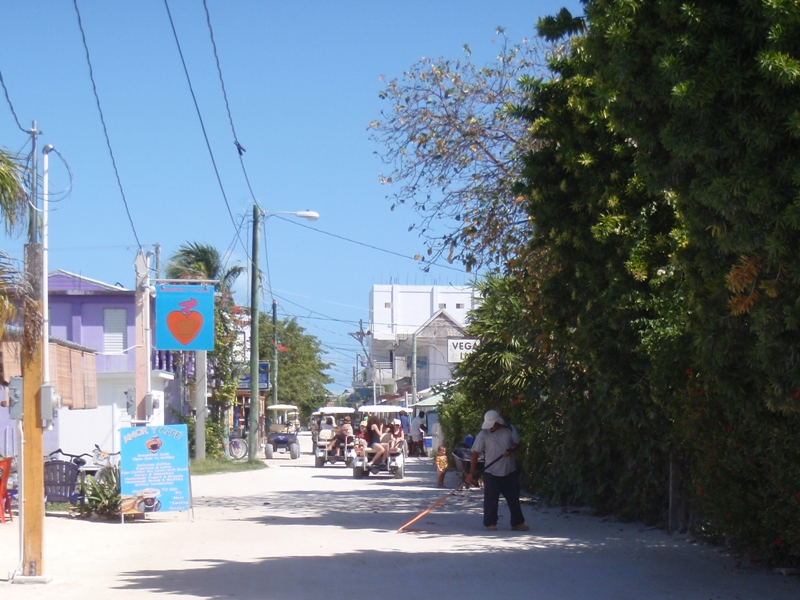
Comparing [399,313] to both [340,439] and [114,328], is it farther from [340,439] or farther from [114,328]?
[340,439]

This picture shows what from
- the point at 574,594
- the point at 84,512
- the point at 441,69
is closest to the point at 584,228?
the point at 574,594

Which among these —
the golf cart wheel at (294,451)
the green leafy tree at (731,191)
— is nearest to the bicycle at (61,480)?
the green leafy tree at (731,191)

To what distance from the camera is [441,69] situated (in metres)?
17.4

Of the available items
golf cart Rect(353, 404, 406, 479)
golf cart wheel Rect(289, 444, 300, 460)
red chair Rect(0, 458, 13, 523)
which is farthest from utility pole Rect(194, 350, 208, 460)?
red chair Rect(0, 458, 13, 523)

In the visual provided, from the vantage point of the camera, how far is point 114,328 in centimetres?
3444

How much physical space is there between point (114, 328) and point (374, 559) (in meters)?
25.6

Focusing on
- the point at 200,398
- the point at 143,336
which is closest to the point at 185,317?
the point at 143,336

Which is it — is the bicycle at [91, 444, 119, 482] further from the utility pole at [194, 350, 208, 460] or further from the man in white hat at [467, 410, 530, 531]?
the utility pole at [194, 350, 208, 460]

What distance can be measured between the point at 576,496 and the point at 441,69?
312 inches

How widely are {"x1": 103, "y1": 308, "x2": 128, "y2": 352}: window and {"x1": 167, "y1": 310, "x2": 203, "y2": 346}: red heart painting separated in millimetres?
11776

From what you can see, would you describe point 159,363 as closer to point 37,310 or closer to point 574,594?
point 37,310

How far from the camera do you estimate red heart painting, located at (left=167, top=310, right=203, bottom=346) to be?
76.2ft

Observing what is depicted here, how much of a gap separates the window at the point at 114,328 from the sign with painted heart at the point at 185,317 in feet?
37.6

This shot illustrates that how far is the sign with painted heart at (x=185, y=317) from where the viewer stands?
23094 millimetres
